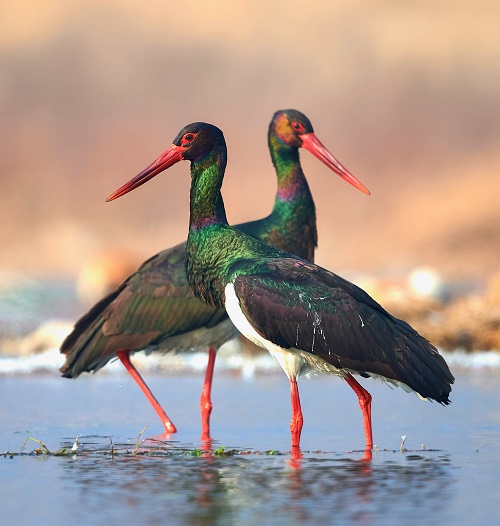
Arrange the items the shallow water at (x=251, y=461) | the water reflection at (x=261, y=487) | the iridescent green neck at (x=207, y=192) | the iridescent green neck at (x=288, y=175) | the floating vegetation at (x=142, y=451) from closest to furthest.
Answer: the water reflection at (x=261, y=487)
the shallow water at (x=251, y=461)
the floating vegetation at (x=142, y=451)
the iridescent green neck at (x=207, y=192)
the iridescent green neck at (x=288, y=175)

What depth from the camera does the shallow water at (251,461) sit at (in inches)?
279

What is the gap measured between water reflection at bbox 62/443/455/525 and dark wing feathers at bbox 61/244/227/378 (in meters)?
2.29

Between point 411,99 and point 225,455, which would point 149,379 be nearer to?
point 225,455

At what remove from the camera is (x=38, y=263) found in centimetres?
2908

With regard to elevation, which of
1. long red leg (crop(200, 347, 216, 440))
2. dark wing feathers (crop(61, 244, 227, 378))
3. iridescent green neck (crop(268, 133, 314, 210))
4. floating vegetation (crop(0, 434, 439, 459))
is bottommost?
floating vegetation (crop(0, 434, 439, 459))

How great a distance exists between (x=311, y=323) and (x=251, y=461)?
0.95 meters

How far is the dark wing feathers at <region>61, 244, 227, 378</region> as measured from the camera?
11.1 m

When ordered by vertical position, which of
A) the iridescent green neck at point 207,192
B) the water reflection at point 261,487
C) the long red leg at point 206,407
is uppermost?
the iridescent green neck at point 207,192

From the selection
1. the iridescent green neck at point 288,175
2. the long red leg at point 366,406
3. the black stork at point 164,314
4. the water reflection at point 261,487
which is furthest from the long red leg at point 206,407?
the water reflection at point 261,487

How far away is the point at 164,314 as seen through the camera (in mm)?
11227

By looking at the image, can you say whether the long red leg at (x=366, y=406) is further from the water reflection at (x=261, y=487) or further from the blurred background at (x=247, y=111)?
the blurred background at (x=247, y=111)

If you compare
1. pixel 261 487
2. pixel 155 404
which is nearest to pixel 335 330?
pixel 261 487

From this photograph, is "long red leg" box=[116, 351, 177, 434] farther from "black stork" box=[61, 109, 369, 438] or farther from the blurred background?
the blurred background

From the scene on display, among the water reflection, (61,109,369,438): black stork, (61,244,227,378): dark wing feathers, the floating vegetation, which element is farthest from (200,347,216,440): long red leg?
the water reflection
